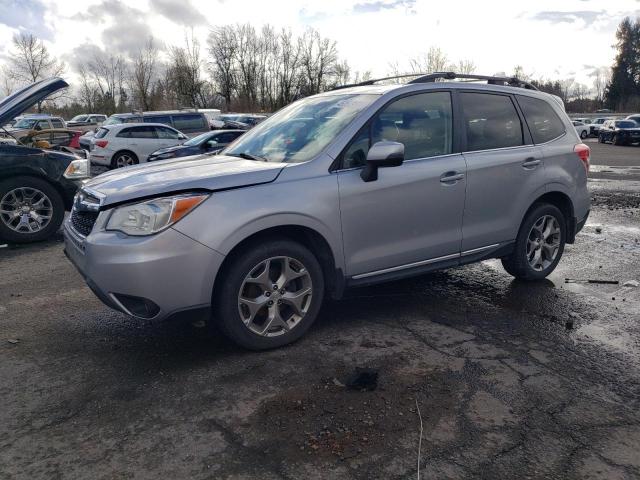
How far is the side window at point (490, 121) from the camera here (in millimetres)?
4613

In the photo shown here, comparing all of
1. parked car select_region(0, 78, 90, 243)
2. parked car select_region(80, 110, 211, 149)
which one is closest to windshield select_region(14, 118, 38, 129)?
parked car select_region(80, 110, 211, 149)

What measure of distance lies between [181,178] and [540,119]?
3458mm

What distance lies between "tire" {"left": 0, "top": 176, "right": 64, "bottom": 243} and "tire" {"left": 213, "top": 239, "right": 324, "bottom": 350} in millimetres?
4738

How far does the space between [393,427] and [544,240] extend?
3202mm

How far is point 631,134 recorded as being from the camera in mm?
33438

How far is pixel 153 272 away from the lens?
3258 mm

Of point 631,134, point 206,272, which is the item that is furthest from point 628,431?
point 631,134

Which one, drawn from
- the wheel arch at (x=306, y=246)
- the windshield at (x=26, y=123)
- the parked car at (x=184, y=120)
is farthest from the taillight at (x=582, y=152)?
the windshield at (x=26, y=123)

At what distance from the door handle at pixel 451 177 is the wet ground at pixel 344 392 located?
1.08m

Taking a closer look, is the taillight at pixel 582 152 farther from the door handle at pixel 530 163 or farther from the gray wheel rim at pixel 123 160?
the gray wheel rim at pixel 123 160

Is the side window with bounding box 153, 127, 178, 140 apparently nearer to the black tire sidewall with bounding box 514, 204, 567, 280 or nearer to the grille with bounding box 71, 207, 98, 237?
the grille with bounding box 71, 207, 98, 237

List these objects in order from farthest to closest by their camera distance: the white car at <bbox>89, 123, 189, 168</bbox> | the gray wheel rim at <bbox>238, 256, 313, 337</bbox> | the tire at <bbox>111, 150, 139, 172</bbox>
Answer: the tire at <bbox>111, 150, 139, 172</bbox>, the white car at <bbox>89, 123, 189, 168</bbox>, the gray wheel rim at <bbox>238, 256, 313, 337</bbox>

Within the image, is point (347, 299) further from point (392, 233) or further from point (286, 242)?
point (286, 242)

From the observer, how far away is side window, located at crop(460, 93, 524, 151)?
4.61 metres
